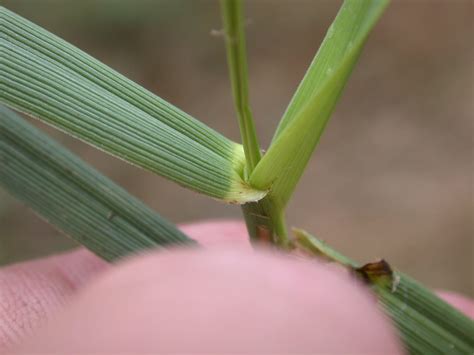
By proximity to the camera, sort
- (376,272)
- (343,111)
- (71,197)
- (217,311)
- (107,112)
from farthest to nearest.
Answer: (343,111) → (71,197) → (376,272) → (107,112) → (217,311)

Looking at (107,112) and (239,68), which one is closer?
(239,68)

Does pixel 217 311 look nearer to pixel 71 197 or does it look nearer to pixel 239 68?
pixel 239 68

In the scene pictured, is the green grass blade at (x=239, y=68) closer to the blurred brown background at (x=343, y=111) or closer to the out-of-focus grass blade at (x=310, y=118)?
the out-of-focus grass blade at (x=310, y=118)

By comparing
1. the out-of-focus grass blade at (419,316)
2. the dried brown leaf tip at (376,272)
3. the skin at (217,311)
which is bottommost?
the skin at (217,311)

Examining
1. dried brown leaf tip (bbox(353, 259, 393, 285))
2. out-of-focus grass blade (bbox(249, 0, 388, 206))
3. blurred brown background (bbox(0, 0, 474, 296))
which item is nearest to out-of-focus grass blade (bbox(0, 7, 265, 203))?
out-of-focus grass blade (bbox(249, 0, 388, 206))

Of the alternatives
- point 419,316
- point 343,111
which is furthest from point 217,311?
point 343,111

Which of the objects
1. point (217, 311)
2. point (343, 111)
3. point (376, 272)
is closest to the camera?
point (217, 311)

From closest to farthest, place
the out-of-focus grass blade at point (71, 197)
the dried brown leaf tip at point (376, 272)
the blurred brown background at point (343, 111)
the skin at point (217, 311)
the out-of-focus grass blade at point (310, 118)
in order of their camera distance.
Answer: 1. the skin at point (217, 311)
2. the out-of-focus grass blade at point (310, 118)
3. the dried brown leaf tip at point (376, 272)
4. the out-of-focus grass blade at point (71, 197)
5. the blurred brown background at point (343, 111)

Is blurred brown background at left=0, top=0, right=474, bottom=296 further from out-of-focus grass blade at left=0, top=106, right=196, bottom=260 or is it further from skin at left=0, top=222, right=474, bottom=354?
skin at left=0, top=222, right=474, bottom=354

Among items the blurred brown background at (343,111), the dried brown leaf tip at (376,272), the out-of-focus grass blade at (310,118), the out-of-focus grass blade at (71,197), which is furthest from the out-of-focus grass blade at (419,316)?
the blurred brown background at (343,111)
